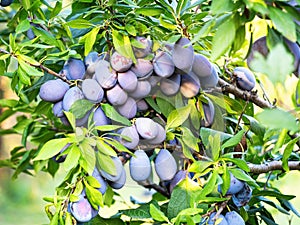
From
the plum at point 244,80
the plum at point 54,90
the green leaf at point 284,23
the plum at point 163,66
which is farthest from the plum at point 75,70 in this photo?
the green leaf at point 284,23

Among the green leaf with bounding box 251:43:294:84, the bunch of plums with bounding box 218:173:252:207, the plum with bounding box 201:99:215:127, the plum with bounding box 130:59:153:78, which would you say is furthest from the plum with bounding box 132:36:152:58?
the green leaf with bounding box 251:43:294:84

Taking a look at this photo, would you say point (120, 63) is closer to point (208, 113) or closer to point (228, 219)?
point (208, 113)

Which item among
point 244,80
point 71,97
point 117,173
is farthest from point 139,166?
point 244,80

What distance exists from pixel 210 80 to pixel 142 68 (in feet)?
0.33

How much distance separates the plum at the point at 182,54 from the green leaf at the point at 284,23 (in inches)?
7.5

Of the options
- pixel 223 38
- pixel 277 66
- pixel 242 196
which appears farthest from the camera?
pixel 242 196

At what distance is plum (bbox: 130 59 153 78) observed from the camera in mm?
677

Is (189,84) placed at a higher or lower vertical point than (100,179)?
higher

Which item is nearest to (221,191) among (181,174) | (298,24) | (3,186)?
(181,174)

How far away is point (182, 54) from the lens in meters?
0.65

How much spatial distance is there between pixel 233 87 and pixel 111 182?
24 cm

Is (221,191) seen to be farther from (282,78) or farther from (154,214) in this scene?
(282,78)

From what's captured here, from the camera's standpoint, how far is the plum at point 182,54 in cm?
65

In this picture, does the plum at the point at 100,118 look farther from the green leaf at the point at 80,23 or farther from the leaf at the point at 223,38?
the leaf at the point at 223,38
